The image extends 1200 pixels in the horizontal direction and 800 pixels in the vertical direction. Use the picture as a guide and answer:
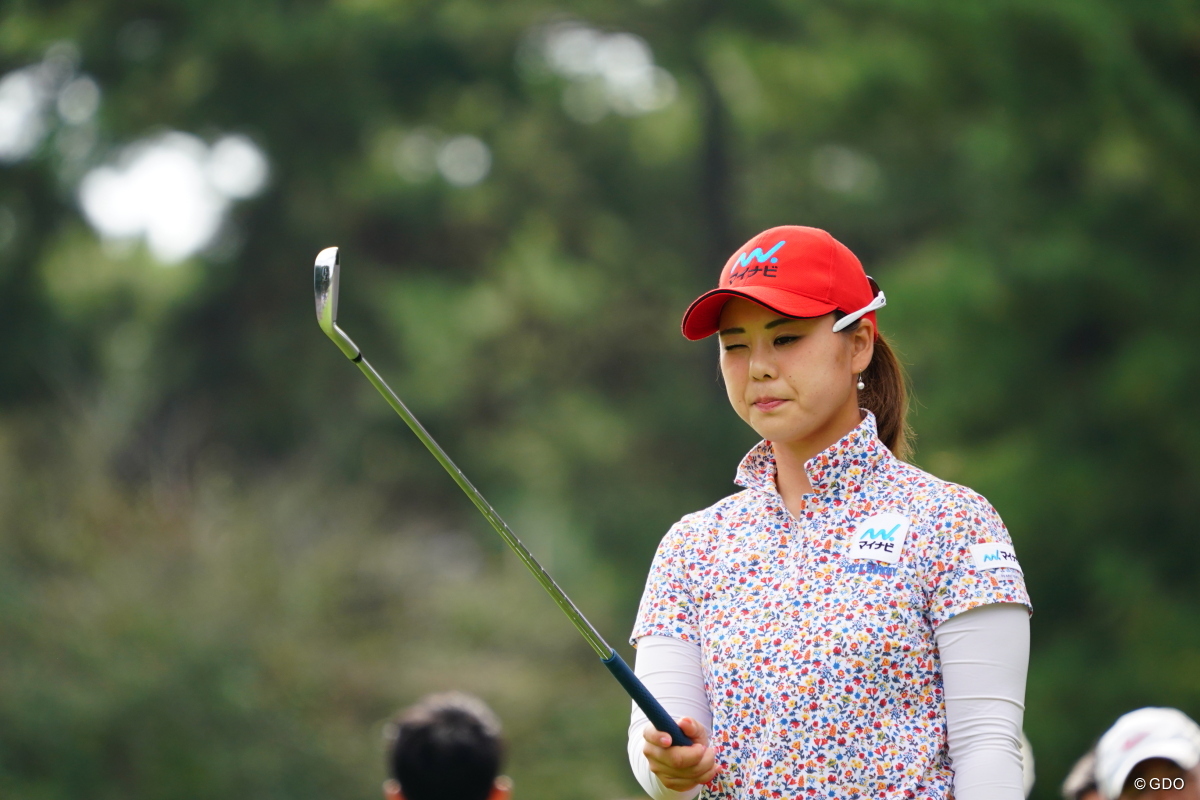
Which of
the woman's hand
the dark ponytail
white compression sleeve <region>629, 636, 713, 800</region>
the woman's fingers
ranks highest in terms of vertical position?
the dark ponytail

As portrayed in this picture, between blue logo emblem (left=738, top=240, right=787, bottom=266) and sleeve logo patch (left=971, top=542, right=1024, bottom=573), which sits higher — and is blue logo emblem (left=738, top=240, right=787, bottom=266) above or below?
above

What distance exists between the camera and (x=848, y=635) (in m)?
1.44

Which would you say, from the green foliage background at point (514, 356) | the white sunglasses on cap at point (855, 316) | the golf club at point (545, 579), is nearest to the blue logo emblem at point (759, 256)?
the white sunglasses on cap at point (855, 316)

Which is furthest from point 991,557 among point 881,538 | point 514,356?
point 514,356

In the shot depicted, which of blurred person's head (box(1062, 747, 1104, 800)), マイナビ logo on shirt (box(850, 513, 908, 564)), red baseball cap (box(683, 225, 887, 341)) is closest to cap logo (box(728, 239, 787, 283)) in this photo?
red baseball cap (box(683, 225, 887, 341))

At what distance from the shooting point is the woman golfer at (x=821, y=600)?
4.69 ft

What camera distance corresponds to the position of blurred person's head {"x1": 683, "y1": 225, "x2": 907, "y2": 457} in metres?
1.58

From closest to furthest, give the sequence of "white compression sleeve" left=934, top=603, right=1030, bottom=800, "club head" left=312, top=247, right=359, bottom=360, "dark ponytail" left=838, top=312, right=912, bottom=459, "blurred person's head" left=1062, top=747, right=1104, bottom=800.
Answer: "white compression sleeve" left=934, top=603, right=1030, bottom=800, "club head" left=312, top=247, right=359, bottom=360, "dark ponytail" left=838, top=312, right=912, bottom=459, "blurred person's head" left=1062, top=747, right=1104, bottom=800

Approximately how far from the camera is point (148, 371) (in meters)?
10.6

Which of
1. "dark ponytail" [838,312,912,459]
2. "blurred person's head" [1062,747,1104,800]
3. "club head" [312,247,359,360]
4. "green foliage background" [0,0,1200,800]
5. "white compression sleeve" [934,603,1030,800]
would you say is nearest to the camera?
"white compression sleeve" [934,603,1030,800]

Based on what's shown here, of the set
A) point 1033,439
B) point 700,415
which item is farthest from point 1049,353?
point 700,415

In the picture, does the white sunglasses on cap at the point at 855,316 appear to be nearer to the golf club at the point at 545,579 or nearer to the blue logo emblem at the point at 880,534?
the blue logo emblem at the point at 880,534

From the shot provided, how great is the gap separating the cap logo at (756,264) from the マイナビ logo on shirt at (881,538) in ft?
0.99

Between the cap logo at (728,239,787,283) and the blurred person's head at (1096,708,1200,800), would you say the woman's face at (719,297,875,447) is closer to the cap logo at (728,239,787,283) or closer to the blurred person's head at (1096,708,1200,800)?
the cap logo at (728,239,787,283)
